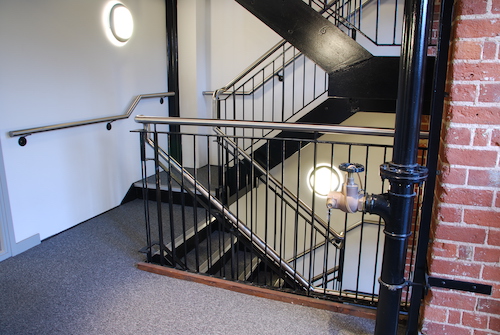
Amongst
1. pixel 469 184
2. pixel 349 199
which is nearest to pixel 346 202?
pixel 349 199

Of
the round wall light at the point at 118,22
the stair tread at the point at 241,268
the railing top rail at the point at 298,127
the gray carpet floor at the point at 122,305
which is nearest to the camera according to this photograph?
the railing top rail at the point at 298,127

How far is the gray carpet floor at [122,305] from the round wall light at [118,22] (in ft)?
7.10

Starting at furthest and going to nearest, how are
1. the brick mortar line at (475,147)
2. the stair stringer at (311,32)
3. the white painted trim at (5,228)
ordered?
the white painted trim at (5,228) < the stair stringer at (311,32) < the brick mortar line at (475,147)

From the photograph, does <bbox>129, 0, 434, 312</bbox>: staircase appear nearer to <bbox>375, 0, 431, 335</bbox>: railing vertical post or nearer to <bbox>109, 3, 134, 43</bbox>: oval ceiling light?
<bbox>375, 0, 431, 335</bbox>: railing vertical post

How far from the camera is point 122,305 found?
228 centimetres

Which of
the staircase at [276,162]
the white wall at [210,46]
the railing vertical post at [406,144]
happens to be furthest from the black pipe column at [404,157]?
the white wall at [210,46]

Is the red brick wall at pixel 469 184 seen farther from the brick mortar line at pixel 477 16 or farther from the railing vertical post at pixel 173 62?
the railing vertical post at pixel 173 62

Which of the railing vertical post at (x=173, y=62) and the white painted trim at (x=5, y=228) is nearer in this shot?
the white painted trim at (x=5, y=228)

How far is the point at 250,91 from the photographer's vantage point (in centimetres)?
508

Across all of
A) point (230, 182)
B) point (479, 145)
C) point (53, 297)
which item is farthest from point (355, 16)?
point (53, 297)

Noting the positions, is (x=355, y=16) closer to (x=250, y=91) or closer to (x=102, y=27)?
(x=250, y=91)

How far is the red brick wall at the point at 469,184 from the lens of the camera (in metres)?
1.47

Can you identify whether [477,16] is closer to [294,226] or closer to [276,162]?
[276,162]

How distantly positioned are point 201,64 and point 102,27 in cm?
153
